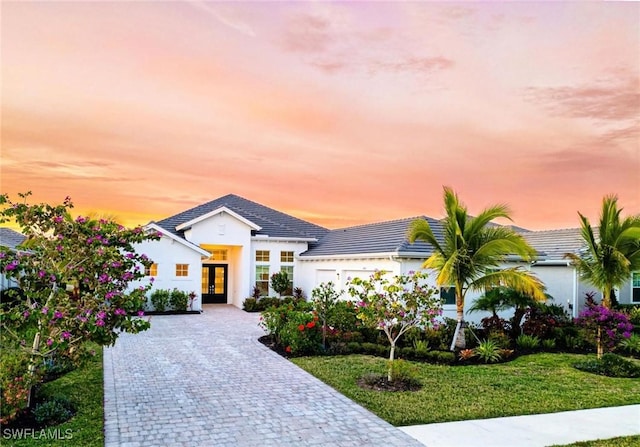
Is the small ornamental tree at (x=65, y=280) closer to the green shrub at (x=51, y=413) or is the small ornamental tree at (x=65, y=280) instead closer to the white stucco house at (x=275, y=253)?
the green shrub at (x=51, y=413)

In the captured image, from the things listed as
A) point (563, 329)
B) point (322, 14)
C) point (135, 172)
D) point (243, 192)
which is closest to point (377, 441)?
point (322, 14)

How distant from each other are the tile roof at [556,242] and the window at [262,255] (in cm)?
1343

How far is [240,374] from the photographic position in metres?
11.1

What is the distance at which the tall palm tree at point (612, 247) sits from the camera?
1393 cm

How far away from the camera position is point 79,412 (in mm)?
8172

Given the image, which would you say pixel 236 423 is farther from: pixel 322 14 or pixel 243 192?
pixel 243 192

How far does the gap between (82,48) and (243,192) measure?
62.7 ft

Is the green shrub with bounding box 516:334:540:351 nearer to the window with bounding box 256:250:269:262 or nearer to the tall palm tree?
the tall palm tree

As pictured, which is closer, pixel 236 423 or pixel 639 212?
pixel 236 423

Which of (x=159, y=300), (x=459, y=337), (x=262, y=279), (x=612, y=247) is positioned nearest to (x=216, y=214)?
(x=262, y=279)

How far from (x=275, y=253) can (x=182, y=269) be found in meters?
5.14

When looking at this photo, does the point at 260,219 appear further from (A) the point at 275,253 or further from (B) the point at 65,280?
(B) the point at 65,280

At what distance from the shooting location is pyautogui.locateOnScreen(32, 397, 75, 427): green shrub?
299 inches

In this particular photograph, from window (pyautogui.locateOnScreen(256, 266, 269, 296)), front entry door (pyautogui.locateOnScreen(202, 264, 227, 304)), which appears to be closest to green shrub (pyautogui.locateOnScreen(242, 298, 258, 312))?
window (pyautogui.locateOnScreen(256, 266, 269, 296))
